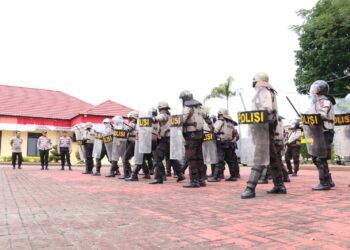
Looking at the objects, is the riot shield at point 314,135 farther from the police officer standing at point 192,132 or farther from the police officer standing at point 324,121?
the police officer standing at point 192,132

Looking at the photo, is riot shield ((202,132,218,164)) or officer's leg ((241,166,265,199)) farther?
riot shield ((202,132,218,164))

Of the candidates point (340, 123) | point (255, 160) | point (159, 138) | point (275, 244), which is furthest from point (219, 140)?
point (275, 244)

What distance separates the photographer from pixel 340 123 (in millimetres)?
7387

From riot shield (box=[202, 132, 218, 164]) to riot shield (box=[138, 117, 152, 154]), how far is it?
1.58 meters

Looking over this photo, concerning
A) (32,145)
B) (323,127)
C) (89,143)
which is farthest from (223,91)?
(323,127)

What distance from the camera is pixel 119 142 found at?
1106 cm

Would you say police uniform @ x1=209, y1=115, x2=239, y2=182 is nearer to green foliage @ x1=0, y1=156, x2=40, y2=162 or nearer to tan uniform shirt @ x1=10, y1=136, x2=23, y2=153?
tan uniform shirt @ x1=10, y1=136, x2=23, y2=153

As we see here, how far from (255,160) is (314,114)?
4.87ft

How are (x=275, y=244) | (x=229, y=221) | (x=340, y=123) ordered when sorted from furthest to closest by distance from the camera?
(x=340, y=123)
(x=229, y=221)
(x=275, y=244)

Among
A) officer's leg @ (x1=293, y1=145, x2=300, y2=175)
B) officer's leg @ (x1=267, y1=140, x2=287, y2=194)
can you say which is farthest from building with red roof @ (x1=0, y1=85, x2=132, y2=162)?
officer's leg @ (x1=267, y1=140, x2=287, y2=194)

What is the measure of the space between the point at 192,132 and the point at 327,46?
22.4 m

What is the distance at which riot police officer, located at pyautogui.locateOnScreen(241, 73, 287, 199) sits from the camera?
5.91 m

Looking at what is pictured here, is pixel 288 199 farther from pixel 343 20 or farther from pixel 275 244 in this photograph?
pixel 343 20

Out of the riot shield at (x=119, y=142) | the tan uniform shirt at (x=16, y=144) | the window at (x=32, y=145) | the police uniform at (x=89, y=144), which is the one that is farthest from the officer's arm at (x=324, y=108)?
the window at (x=32, y=145)
